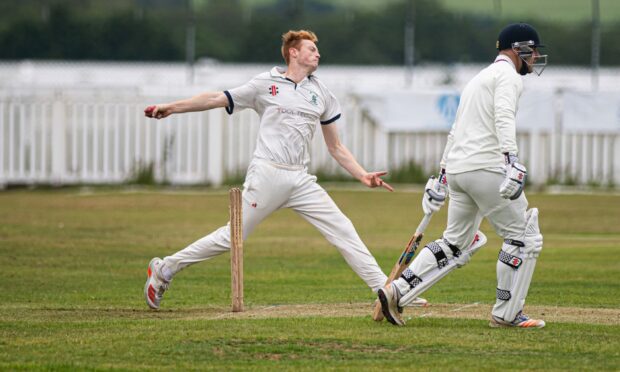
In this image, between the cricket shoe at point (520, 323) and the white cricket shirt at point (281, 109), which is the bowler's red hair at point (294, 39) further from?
the cricket shoe at point (520, 323)

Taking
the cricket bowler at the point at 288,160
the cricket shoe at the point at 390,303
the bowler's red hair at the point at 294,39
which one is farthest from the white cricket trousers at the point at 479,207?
the bowler's red hair at the point at 294,39

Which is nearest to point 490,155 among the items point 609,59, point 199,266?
point 199,266

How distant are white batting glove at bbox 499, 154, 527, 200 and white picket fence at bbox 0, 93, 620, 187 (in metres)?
19.1

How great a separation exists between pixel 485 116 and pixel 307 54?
1855 millimetres

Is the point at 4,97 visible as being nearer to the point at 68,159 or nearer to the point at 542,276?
the point at 68,159

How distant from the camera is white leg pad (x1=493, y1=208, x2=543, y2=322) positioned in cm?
912

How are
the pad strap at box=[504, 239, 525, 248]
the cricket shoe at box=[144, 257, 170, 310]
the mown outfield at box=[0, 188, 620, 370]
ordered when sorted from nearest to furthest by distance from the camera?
the mown outfield at box=[0, 188, 620, 370]
the pad strap at box=[504, 239, 525, 248]
the cricket shoe at box=[144, 257, 170, 310]

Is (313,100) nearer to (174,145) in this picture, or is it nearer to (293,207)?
(293,207)

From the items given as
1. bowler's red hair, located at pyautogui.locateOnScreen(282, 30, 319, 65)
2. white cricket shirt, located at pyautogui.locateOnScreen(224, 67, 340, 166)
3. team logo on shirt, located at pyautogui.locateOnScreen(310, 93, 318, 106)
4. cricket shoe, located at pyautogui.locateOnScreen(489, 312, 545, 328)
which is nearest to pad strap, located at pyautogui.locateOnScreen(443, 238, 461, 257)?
cricket shoe, located at pyautogui.locateOnScreen(489, 312, 545, 328)

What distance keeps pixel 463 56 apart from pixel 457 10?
123 cm

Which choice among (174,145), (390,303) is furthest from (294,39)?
(174,145)

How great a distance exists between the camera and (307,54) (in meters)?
10.3

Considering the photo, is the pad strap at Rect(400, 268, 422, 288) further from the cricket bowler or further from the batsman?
the cricket bowler

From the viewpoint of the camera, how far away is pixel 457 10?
110 feet
